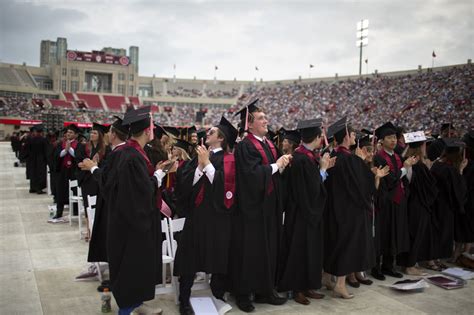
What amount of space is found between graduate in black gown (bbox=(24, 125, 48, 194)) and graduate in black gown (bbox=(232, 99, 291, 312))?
12.0m

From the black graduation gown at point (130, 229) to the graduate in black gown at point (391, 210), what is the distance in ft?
12.3

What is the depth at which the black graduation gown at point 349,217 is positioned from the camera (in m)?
5.34

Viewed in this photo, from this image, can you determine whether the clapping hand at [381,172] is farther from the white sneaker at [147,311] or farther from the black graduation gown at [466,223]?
the white sneaker at [147,311]

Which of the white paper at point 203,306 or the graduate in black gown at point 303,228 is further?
the graduate in black gown at point 303,228

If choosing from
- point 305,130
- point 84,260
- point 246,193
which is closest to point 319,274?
point 246,193

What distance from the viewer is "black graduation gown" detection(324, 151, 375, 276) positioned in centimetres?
534

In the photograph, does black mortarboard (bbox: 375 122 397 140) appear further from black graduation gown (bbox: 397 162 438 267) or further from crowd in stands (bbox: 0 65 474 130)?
crowd in stands (bbox: 0 65 474 130)

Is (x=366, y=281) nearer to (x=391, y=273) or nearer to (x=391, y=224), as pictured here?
(x=391, y=273)

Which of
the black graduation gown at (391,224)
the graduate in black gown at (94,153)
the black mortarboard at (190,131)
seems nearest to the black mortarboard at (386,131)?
the black graduation gown at (391,224)

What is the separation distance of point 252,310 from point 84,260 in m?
3.38

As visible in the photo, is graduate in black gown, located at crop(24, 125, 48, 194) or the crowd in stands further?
the crowd in stands

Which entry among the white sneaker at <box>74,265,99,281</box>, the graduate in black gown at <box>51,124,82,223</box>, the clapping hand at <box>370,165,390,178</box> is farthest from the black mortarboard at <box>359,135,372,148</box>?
the graduate in black gown at <box>51,124,82,223</box>

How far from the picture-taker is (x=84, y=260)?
6.73 metres

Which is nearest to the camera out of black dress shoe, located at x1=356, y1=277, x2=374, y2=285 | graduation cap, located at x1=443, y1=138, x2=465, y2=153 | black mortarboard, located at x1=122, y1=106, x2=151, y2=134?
black mortarboard, located at x1=122, y1=106, x2=151, y2=134
